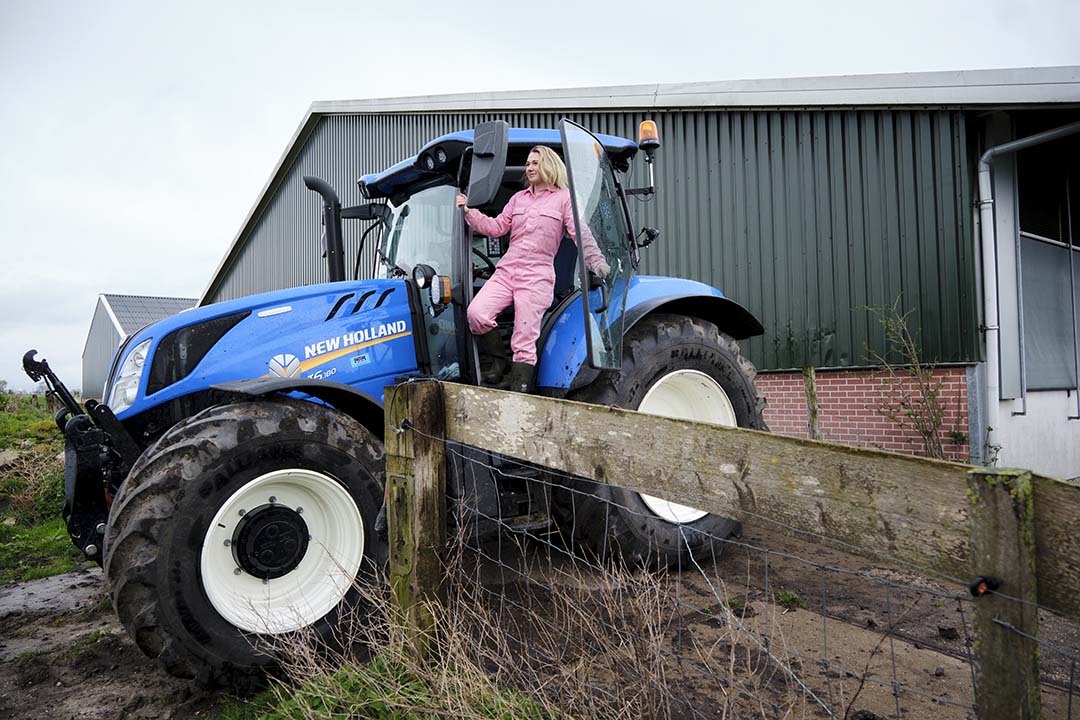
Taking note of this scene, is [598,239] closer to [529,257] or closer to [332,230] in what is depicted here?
[529,257]

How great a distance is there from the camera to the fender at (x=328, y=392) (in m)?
3.36

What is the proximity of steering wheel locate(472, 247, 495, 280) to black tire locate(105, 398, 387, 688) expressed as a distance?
4.22ft

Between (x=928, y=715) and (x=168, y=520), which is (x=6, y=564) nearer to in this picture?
(x=168, y=520)

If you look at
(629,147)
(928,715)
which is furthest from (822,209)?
(928,715)

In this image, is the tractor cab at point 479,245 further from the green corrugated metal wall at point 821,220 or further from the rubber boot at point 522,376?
the green corrugated metal wall at point 821,220

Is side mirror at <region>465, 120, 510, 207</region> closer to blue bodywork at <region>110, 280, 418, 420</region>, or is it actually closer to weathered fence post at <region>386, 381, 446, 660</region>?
blue bodywork at <region>110, 280, 418, 420</region>

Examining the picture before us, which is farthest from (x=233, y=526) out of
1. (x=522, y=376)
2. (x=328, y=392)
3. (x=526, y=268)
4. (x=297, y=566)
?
(x=526, y=268)

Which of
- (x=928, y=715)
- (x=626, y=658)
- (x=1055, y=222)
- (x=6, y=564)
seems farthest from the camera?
(x=1055, y=222)

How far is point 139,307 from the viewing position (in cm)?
2716

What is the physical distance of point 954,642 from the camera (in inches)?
133

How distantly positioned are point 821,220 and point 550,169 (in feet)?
17.2

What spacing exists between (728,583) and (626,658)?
2.28 meters

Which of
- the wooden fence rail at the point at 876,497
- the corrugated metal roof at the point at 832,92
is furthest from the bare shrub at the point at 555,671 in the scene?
the corrugated metal roof at the point at 832,92

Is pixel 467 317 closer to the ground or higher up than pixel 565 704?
higher up
